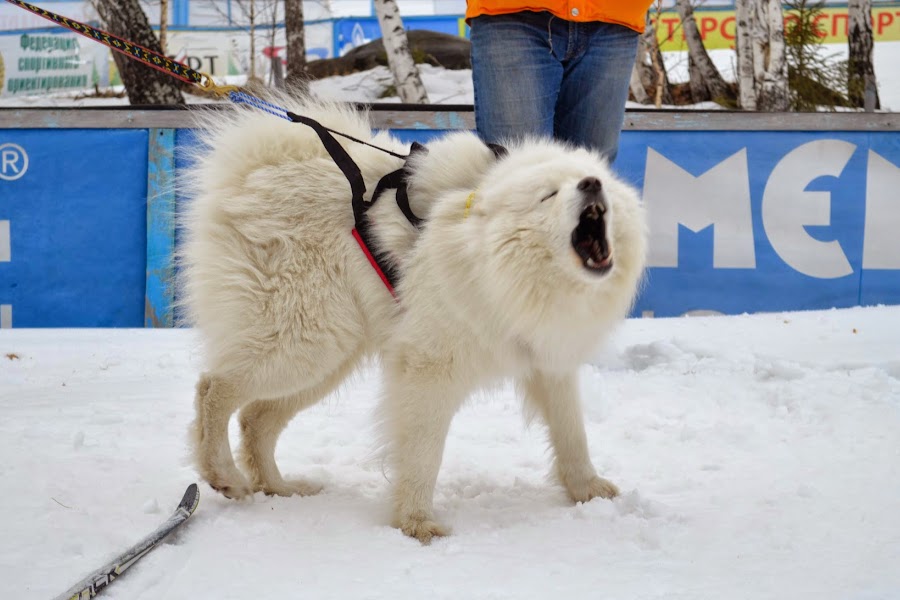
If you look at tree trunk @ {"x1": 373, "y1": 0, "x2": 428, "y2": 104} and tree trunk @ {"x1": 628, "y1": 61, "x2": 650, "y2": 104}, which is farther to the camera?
tree trunk @ {"x1": 628, "y1": 61, "x2": 650, "y2": 104}

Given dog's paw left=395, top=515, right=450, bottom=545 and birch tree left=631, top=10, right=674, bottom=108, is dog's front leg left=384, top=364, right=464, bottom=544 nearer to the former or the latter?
dog's paw left=395, top=515, right=450, bottom=545

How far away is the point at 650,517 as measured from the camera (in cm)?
254

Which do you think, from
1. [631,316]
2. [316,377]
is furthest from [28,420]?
[631,316]

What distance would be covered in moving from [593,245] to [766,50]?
31.3 ft

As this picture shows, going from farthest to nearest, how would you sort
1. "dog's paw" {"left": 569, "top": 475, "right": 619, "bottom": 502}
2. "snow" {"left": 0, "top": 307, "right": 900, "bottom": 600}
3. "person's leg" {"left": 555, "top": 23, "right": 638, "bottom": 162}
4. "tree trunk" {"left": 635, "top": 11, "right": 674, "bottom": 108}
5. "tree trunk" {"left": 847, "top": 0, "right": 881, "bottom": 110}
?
"tree trunk" {"left": 635, "top": 11, "right": 674, "bottom": 108}, "tree trunk" {"left": 847, "top": 0, "right": 881, "bottom": 110}, "person's leg" {"left": 555, "top": 23, "right": 638, "bottom": 162}, "dog's paw" {"left": 569, "top": 475, "right": 619, "bottom": 502}, "snow" {"left": 0, "top": 307, "right": 900, "bottom": 600}

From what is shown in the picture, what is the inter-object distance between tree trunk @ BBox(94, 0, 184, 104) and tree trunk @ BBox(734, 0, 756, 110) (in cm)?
755

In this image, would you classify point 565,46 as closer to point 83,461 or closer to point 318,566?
point 318,566

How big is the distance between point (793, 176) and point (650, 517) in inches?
163

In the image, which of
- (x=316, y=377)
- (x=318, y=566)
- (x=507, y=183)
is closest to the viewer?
(x=318, y=566)

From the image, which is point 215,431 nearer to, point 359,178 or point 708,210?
point 359,178

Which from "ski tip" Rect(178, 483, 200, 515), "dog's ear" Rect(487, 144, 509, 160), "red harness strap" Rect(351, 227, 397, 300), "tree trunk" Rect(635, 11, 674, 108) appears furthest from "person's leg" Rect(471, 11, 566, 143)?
"tree trunk" Rect(635, 11, 674, 108)

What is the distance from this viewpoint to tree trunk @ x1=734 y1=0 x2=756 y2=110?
1077cm

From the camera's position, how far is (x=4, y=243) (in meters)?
5.70

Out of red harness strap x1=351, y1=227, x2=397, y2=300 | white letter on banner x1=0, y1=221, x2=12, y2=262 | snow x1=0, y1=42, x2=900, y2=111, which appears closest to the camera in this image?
red harness strap x1=351, y1=227, x2=397, y2=300
